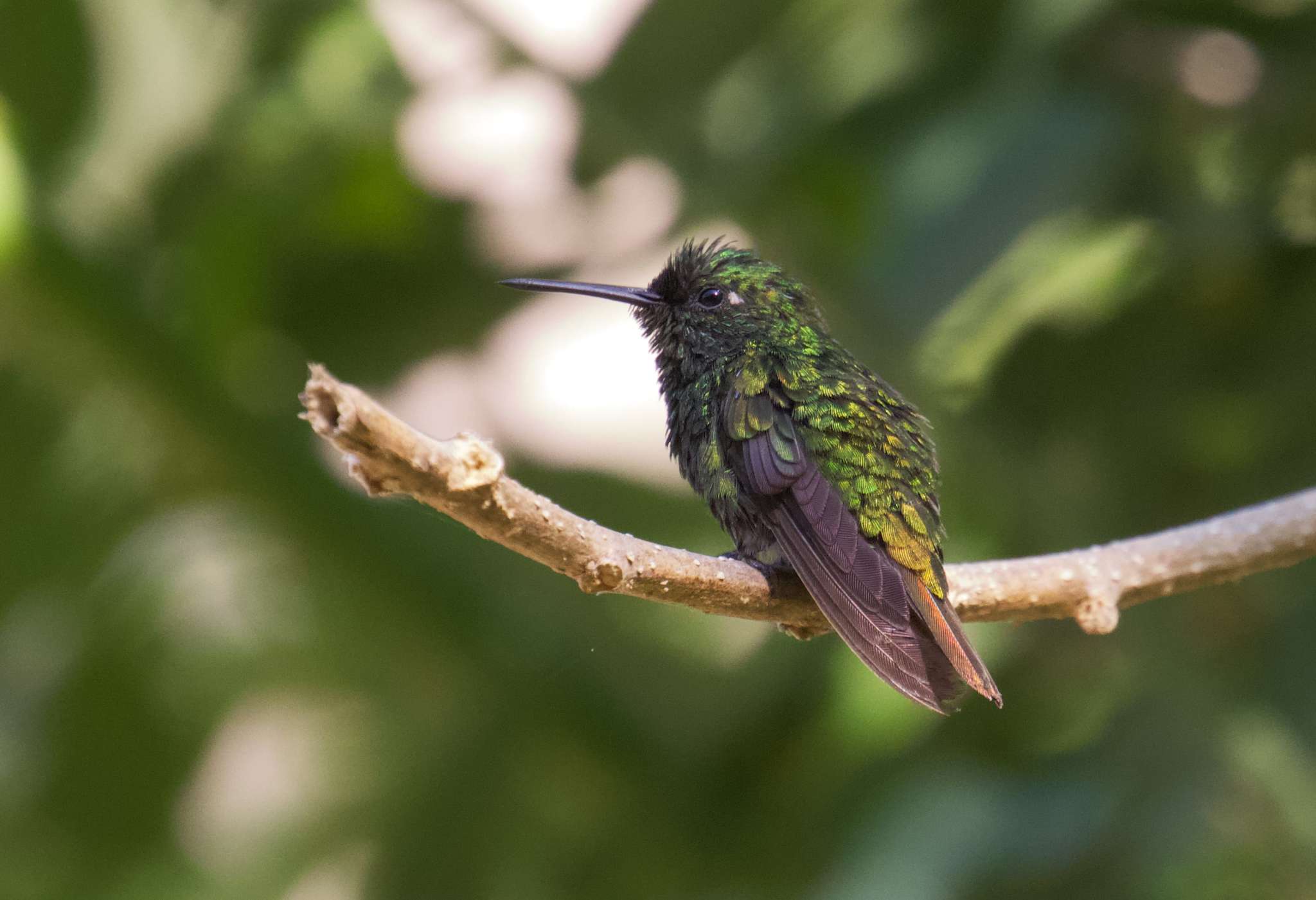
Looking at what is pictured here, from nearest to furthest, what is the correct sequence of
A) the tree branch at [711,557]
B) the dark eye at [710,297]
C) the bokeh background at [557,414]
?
the tree branch at [711,557] < the dark eye at [710,297] < the bokeh background at [557,414]

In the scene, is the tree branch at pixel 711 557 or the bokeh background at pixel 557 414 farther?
the bokeh background at pixel 557 414

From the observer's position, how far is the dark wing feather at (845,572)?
74.1 inches

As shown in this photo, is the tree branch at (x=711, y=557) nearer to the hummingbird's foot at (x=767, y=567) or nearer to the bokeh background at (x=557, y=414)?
the hummingbird's foot at (x=767, y=567)

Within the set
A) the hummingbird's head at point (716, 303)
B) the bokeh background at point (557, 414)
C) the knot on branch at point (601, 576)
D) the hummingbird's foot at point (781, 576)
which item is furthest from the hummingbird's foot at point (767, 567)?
the bokeh background at point (557, 414)

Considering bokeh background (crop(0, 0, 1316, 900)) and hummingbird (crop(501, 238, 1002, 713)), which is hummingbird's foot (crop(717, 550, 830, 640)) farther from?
bokeh background (crop(0, 0, 1316, 900))

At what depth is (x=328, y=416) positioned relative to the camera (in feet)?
3.65


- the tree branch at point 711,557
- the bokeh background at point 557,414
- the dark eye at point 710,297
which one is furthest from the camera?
the bokeh background at point 557,414

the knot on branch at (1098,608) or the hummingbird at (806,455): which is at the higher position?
the hummingbird at (806,455)

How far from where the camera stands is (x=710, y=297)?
2.74 meters

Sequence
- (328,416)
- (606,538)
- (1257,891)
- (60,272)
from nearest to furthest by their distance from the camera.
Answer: (328,416), (606,538), (1257,891), (60,272)

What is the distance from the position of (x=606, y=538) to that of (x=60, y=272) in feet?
10.2

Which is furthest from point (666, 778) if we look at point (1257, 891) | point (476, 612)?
point (1257, 891)

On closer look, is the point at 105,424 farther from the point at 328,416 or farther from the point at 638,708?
the point at 328,416

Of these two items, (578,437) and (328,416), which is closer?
(328,416)
